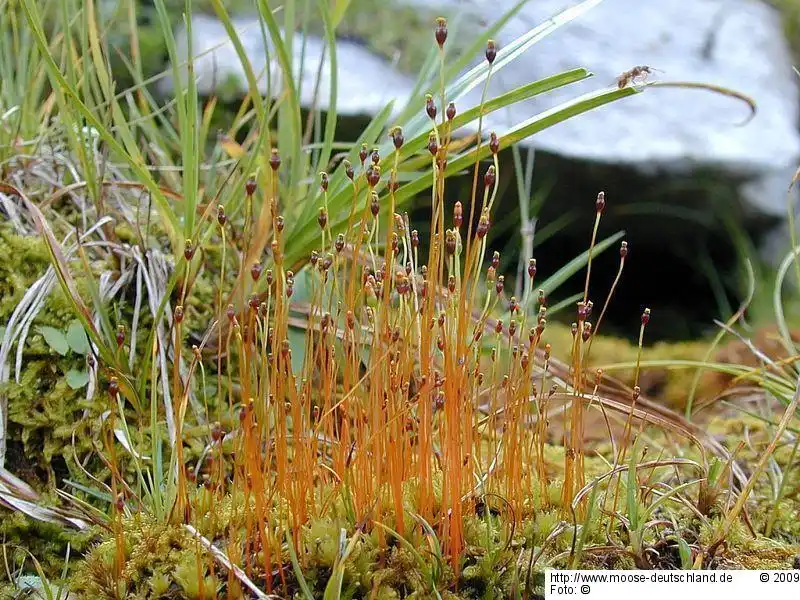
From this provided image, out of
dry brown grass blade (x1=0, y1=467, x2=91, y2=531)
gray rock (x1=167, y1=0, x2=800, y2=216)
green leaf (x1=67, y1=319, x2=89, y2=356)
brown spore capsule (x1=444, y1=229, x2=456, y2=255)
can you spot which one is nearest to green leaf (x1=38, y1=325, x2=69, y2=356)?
green leaf (x1=67, y1=319, x2=89, y2=356)

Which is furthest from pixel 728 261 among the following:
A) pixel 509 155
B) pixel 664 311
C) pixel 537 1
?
pixel 537 1

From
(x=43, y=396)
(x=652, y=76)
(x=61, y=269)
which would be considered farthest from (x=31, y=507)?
(x=652, y=76)

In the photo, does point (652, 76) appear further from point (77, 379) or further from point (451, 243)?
point (77, 379)

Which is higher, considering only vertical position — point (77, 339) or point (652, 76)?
point (652, 76)

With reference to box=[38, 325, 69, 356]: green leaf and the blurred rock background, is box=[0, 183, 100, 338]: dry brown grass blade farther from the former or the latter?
the blurred rock background

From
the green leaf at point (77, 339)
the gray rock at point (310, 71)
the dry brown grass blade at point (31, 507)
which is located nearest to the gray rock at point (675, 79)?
the gray rock at point (310, 71)

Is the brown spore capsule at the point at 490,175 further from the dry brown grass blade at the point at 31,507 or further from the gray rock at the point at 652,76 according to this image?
the gray rock at the point at 652,76
